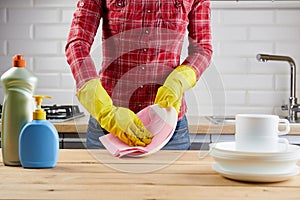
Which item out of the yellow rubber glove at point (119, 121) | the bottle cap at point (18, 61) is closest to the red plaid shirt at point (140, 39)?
the yellow rubber glove at point (119, 121)

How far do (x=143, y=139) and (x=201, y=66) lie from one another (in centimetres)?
38

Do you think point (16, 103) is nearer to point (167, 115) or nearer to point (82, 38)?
point (167, 115)

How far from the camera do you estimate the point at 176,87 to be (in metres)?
1.29

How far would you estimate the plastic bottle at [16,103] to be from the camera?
108 centimetres

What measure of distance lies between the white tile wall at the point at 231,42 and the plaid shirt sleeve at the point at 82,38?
0.94m

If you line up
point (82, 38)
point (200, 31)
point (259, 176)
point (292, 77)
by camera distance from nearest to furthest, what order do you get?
1. point (259, 176)
2. point (82, 38)
3. point (200, 31)
4. point (292, 77)

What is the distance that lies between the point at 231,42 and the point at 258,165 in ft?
5.28

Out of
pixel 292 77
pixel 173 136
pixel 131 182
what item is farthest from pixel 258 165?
pixel 292 77

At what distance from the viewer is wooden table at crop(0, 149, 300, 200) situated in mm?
844

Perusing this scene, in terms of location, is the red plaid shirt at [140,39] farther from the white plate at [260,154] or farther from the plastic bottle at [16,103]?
the white plate at [260,154]

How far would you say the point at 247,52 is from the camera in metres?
2.50

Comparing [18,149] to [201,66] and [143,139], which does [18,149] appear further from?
[201,66]

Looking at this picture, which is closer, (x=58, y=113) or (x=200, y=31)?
(x=200, y=31)

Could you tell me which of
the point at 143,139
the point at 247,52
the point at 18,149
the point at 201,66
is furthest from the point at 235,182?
the point at 247,52
